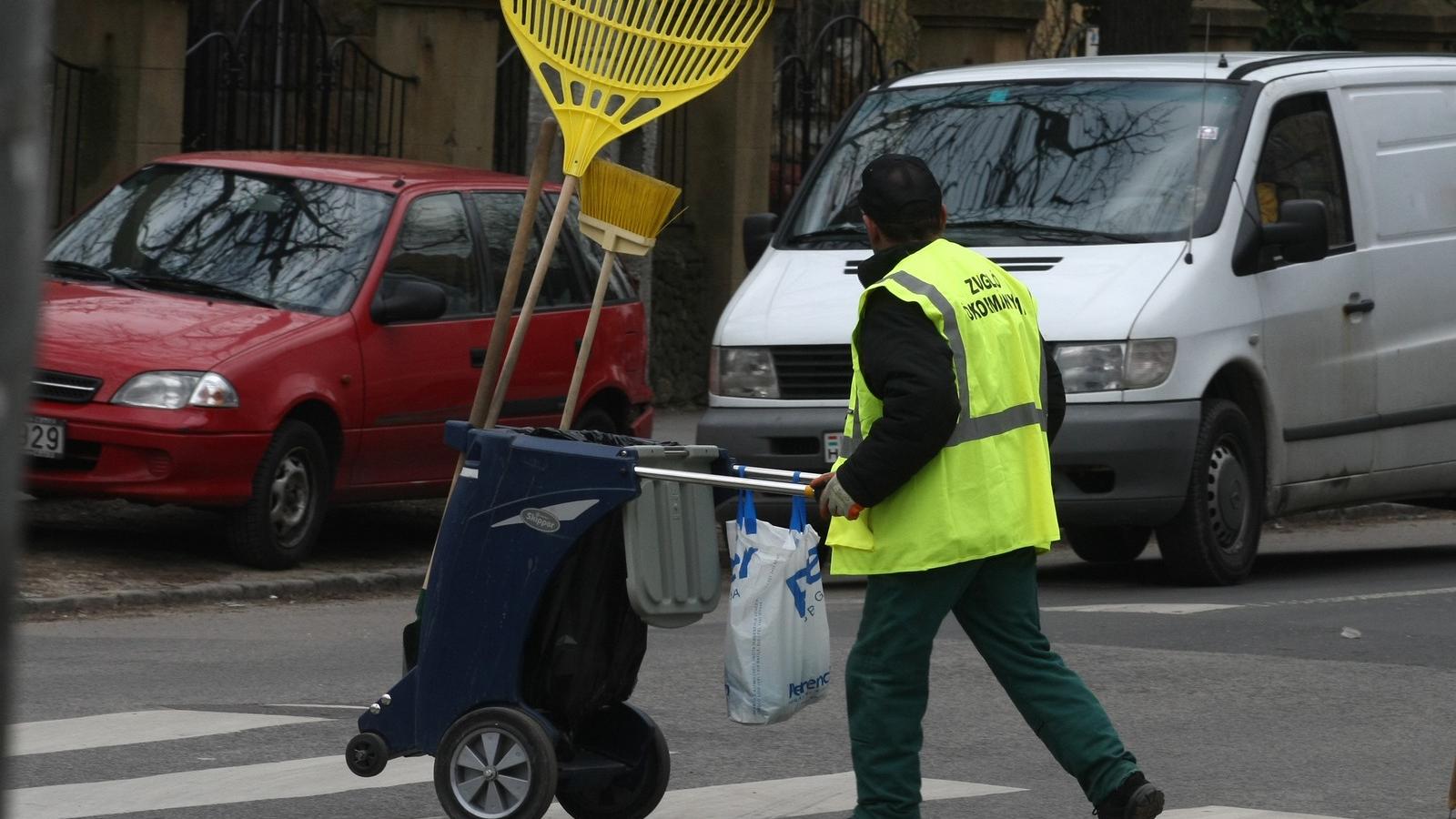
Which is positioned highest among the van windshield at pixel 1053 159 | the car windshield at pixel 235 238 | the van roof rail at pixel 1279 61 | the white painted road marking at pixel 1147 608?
the van roof rail at pixel 1279 61

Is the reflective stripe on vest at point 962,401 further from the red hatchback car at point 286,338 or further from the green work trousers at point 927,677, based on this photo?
the red hatchback car at point 286,338

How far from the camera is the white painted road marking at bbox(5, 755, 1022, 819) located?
18.0ft

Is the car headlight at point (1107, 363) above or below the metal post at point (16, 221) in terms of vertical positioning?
above

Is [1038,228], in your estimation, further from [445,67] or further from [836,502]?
[445,67]

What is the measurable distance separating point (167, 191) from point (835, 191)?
304 centimetres

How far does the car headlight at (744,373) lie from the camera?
32.9 ft

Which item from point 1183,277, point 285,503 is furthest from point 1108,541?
point 285,503

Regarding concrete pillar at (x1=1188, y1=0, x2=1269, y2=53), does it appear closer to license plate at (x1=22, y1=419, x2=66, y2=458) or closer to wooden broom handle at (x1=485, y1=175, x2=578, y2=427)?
license plate at (x1=22, y1=419, x2=66, y2=458)

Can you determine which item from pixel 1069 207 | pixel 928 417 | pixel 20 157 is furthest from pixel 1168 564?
pixel 20 157

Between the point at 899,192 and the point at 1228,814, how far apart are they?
1690 mm

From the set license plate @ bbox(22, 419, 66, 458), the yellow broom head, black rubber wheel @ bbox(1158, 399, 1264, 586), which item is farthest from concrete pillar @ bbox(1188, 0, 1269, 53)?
the yellow broom head

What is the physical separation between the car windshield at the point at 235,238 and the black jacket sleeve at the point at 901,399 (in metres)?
5.71

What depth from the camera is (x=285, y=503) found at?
32.9 ft

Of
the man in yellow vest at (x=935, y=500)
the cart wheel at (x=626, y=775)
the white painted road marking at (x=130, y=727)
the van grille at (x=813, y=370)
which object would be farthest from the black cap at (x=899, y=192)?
the van grille at (x=813, y=370)
